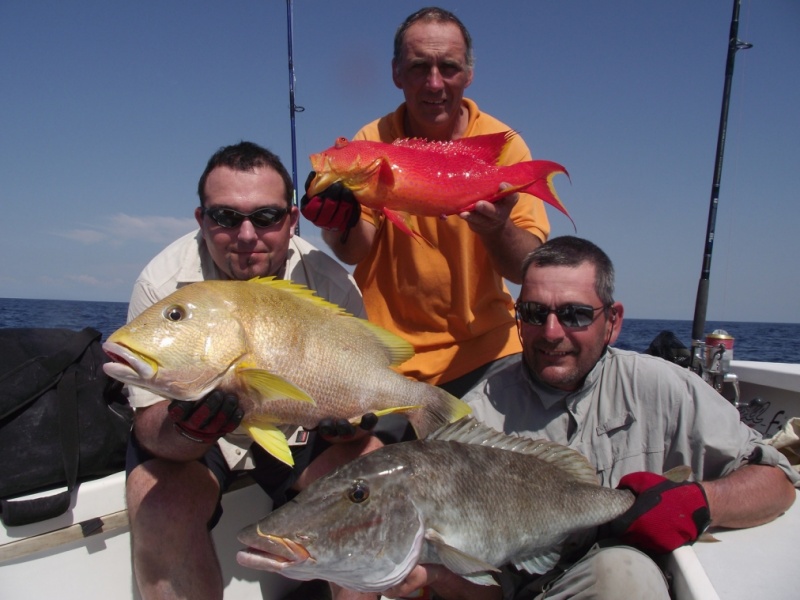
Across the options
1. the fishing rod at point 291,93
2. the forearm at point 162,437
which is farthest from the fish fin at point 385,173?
the fishing rod at point 291,93

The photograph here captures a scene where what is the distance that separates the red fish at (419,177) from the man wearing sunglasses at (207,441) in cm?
36

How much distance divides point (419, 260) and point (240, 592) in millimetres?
2125

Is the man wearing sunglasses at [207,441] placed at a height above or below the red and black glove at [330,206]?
below

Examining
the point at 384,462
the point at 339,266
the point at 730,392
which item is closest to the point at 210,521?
the point at 384,462

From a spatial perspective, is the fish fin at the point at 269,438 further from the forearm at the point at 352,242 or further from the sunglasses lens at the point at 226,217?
the forearm at the point at 352,242

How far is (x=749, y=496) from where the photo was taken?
236cm

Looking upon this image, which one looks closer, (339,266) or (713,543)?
(713,543)

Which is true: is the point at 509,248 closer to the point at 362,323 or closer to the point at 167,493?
the point at 362,323

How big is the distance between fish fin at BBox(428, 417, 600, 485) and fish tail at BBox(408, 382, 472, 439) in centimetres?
5

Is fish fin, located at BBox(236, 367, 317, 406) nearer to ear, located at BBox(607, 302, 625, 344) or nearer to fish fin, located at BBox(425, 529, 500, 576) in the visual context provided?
fish fin, located at BBox(425, 529, 500, 576)

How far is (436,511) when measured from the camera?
6.48ft

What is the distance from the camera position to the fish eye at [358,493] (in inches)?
76.2

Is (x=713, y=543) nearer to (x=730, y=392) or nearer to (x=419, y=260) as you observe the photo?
(x=419, y=260)

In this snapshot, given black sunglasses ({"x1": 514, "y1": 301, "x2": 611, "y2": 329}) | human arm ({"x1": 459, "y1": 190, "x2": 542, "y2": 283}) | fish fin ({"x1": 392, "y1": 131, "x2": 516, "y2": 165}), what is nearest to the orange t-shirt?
human arm ({"x1": 459, "y1": 190, "x2": 542, "y2": 283})
